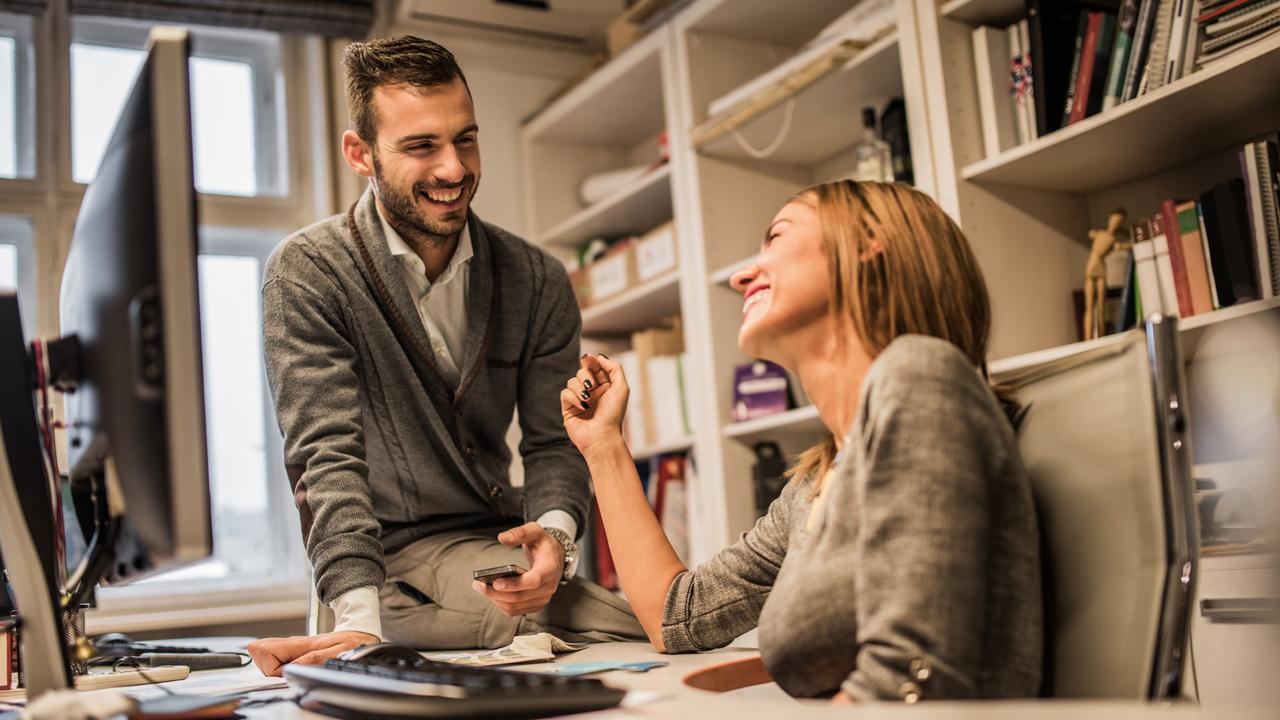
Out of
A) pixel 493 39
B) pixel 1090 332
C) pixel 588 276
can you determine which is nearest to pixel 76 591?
pixel 1090 332

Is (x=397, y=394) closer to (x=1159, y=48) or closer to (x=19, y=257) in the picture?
(x=1159, y=48)

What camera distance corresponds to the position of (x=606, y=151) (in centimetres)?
379

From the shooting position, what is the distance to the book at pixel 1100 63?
203 cm

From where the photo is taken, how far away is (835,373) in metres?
1.06

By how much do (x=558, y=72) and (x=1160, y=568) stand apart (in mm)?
3303

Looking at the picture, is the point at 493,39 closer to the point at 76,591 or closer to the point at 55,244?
the point at 55,244

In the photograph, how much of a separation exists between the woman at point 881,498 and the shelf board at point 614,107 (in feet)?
6.91

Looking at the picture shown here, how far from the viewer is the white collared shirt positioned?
65.8 inches

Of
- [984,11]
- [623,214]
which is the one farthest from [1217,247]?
[623,214]

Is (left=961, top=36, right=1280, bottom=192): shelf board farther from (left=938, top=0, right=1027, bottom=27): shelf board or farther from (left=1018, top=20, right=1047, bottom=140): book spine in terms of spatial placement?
(left=938, top=0, right=1027, bottom=27): shelf board

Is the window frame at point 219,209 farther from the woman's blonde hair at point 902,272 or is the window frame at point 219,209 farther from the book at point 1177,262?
the woman's blonde hair at point 902,272

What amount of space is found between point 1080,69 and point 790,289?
1.30 m

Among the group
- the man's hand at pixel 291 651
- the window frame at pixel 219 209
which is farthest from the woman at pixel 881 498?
the window frame at pixel 219 209

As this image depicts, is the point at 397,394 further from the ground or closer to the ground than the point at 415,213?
closer to the ground
